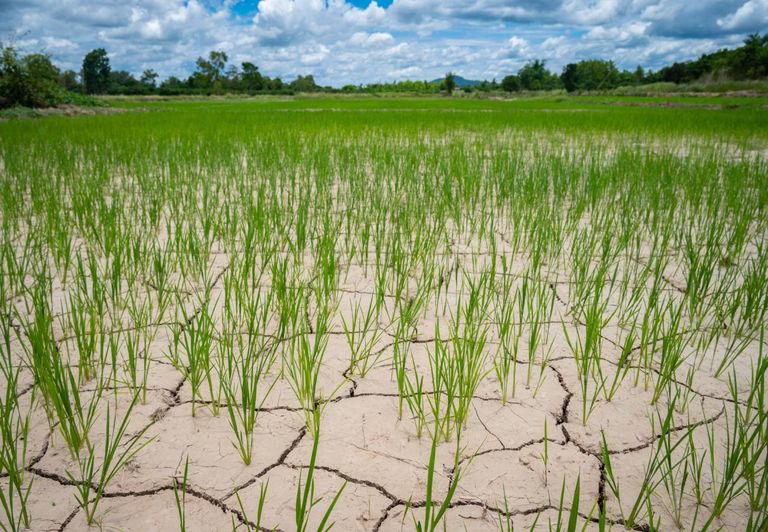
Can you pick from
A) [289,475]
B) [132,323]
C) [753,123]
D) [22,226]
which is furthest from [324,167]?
[753,123]

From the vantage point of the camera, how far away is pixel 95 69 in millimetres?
65000

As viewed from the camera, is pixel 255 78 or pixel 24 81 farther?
pixel 255 78

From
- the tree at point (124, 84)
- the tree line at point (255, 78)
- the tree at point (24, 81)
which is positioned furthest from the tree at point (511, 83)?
the tree at point (24, 81)

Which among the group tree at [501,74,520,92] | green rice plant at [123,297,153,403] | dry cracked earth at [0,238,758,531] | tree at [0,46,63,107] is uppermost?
tree at [501,74,520,92]

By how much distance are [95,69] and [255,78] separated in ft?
71.5

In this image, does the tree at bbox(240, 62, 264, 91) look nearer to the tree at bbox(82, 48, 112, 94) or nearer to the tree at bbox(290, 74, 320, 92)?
the tree at bbox(290, 74, 320, 92)

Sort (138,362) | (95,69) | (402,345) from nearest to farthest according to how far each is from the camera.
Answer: (138,362) < (402,345) < (95,69)

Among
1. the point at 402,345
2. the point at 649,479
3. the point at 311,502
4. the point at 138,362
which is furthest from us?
the point at 402,345

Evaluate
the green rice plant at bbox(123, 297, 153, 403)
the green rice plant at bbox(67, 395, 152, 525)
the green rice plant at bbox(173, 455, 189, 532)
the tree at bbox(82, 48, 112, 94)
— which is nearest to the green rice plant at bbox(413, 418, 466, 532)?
the green rice plant at bbox(173, 455, 189, 532)

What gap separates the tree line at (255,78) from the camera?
47.6 feet

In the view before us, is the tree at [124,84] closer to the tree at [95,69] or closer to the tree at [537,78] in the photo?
the tree at [95,69]

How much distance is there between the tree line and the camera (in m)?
14.5

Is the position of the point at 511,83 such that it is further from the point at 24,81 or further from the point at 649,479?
the point at 649,479

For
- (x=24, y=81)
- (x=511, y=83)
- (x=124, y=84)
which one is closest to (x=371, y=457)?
(x=24, y=81)
